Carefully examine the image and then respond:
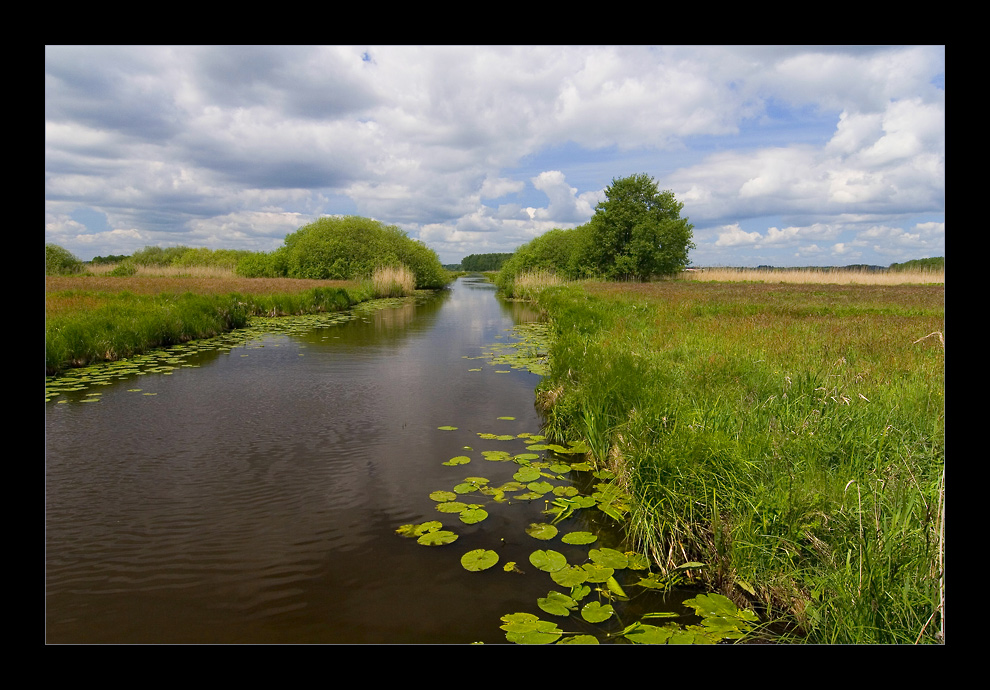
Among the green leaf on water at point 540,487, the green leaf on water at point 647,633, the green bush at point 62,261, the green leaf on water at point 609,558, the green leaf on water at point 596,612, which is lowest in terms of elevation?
the green leaf on water at point 647,633

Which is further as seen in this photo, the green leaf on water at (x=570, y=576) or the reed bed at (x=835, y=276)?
the reed bed at (x=835, y=276)

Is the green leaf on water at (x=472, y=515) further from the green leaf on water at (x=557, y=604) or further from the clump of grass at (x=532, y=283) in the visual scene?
the clump of grass at (x=532, y=283)

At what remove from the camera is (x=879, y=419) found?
430 cm

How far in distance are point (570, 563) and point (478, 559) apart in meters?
0.75

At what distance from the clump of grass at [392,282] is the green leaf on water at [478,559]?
1323 inches

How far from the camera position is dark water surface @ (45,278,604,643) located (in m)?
3.27

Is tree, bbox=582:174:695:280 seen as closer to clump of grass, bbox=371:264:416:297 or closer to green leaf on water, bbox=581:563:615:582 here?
clump of grass, bbox=371:264:416:297

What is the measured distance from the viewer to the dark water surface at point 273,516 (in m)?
3.27

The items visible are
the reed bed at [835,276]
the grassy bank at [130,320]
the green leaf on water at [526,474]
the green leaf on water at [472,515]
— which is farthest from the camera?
the reed bed at [835,276]

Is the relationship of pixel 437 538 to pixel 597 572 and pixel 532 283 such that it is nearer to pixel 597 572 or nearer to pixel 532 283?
pixel 597 572

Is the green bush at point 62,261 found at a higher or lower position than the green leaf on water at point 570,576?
higher

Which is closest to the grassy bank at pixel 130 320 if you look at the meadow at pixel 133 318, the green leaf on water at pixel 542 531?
the meadow at pixel 133 318

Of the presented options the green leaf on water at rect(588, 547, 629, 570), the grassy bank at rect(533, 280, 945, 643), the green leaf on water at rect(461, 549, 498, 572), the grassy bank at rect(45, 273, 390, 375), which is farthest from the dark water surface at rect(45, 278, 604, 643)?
the grassy bank at rect(45, 273, 390, 375)
